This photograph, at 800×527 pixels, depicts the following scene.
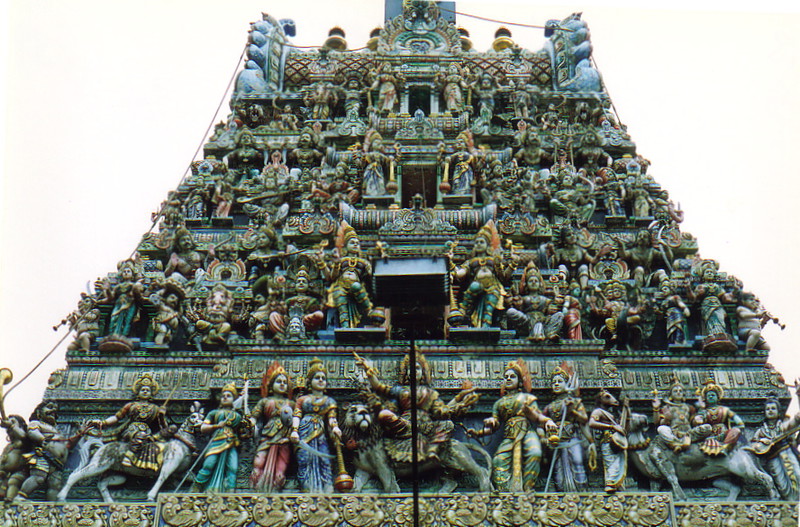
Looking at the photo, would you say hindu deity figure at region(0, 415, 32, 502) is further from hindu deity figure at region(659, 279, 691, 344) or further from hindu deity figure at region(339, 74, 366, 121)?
hindu deity figure at region(339, 74, 366, 121)

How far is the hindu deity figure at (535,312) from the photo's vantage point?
54.6ft

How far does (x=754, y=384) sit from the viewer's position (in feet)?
52.6

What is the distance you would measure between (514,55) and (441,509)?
12911 millimetres

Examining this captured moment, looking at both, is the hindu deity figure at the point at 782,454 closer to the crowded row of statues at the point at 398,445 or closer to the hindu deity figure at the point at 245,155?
the crowded row of statues at the point at 398,445

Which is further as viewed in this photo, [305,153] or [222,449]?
[305,153]

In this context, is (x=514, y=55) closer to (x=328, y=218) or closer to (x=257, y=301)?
(x=328, y=218)

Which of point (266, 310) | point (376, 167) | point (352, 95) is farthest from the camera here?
point (352, 95)

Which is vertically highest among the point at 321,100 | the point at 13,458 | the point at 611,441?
the point at 321,100

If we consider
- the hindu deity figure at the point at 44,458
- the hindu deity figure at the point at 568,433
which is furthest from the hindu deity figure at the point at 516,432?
the hindu deity figure at the point at 44,458

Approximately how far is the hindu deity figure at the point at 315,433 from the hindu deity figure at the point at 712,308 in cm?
513

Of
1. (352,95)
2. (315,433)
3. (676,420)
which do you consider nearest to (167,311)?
(315,433)

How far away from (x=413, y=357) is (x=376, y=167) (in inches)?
298

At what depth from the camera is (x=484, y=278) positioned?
17.0 metres

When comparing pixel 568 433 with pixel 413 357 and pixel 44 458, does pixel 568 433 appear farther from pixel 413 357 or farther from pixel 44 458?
pixel 44 458
